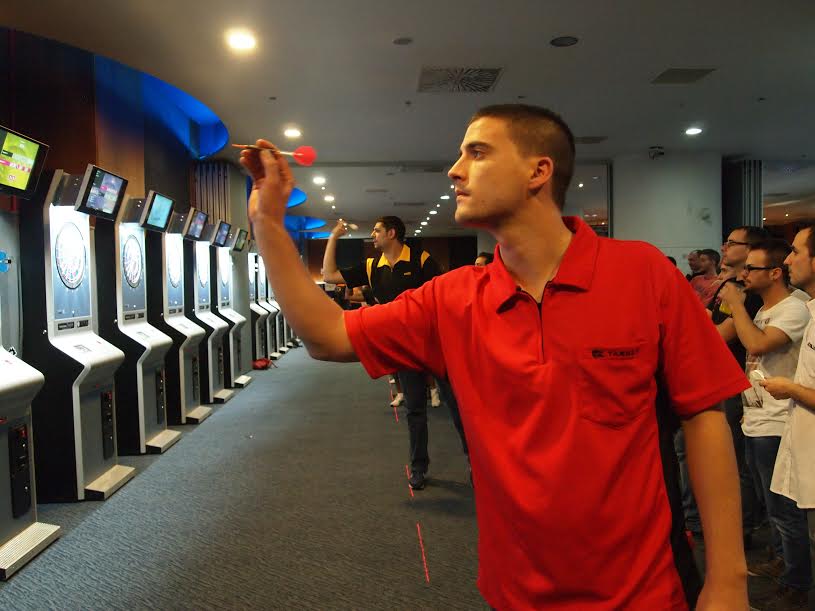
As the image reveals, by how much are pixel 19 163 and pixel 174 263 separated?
2.78 m

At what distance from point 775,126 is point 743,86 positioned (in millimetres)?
2006

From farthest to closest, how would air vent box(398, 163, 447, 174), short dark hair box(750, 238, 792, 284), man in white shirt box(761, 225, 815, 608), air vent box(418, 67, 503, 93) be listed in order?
1. air vent box(398, 163, 447, 174)
2. air vent box(418, 67, 503, 93)
3. short dark hair box(750, 238, 792, 284)
4. man in white shirt box(761, 225, 815, 608)

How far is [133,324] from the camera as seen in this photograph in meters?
4.82

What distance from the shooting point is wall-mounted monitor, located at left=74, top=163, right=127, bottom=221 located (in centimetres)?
371

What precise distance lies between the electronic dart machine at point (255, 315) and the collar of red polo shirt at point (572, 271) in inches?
339

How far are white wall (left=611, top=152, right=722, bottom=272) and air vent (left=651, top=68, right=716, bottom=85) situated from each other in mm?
3326

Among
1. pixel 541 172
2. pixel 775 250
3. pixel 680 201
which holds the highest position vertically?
pixel 680 201

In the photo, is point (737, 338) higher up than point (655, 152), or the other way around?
point (655, 152)

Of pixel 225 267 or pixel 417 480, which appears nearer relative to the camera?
pixel 417 480

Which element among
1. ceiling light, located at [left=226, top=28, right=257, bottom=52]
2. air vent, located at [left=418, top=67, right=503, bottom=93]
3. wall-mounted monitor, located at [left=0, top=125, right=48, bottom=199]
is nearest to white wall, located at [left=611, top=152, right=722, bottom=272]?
air vent, located at [left=418, top=67, right=503, bottom=93]

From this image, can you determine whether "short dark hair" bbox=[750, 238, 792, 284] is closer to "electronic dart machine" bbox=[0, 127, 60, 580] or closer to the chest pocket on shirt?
the chest pocket on shirt

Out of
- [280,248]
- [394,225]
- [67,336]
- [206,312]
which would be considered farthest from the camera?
[206,312]

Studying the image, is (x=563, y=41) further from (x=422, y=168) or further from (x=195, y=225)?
(x=422, y=168)

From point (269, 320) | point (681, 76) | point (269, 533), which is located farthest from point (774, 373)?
point (269, 320)
